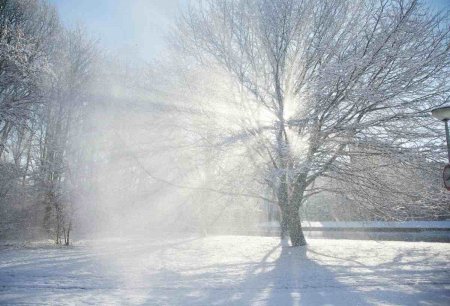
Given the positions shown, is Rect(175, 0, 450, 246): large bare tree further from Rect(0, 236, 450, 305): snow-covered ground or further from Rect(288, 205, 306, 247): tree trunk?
Rect(0, 236, 450, 305): snow-covered ground

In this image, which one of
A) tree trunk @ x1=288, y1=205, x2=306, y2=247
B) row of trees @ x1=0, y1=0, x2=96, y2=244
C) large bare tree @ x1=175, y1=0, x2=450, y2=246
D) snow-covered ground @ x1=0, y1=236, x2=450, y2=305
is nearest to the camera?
snow-covered ground @ x1=0, y1=236, x2=450, y2=305

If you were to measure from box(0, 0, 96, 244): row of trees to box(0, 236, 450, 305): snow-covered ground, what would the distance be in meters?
4.79

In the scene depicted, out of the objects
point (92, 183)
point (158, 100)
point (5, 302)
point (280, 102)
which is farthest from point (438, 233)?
point (5, 302)

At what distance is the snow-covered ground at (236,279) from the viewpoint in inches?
210

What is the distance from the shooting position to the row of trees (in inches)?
467

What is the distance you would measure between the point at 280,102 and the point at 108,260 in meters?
6.58

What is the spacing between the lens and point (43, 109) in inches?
611

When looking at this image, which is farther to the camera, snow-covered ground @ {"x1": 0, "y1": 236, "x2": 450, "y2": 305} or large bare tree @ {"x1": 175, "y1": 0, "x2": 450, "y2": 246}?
large bare tree @ {"x1": 175, "y1": 0, "x2": 450, "y2": 246}

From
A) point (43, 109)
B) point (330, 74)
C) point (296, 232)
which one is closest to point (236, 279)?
point (330, 74)

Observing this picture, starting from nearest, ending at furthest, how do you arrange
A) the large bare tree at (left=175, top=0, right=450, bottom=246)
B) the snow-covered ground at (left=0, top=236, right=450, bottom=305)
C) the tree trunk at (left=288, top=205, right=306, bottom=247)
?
the snow-covered ground at (left=0, top=236, right=450, bottom=305) < the large bare tree at (left=175, top=0, right=450, bottom=246) < the tree trunk at (left=288, top=205, right=306, bottom=247)

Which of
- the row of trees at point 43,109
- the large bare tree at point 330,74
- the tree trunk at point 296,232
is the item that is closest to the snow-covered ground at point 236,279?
the tree trunk at point 296,232

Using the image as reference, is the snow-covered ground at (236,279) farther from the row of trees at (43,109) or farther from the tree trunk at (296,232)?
the row of trees at (43,109)

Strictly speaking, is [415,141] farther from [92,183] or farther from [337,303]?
[92,183]

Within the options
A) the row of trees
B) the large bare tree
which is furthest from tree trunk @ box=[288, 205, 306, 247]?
the row of trees
